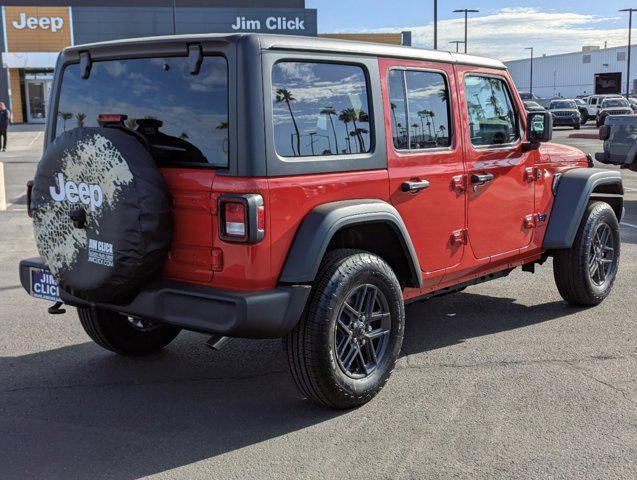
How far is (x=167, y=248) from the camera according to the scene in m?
3.83

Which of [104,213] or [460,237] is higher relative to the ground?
[104,213]

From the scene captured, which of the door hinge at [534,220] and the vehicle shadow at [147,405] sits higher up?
the door hinge at [534,220]

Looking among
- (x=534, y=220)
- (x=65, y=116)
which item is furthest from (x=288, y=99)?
(x=534, y=220)

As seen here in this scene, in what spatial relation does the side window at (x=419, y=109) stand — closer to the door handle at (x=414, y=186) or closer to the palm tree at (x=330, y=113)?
the door handle at (x=414, y=186)

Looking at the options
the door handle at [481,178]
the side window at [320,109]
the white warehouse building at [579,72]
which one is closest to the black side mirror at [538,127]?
the door handle at [481,178]

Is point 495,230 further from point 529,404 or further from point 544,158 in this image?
point 529,404

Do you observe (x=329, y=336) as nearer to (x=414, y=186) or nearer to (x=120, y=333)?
(x=414, y=186)

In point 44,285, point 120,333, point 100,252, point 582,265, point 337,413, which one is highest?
point 100,252

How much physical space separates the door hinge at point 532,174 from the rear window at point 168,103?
2685mm

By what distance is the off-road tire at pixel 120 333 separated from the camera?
4.98 metres

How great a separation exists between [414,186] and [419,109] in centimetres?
52

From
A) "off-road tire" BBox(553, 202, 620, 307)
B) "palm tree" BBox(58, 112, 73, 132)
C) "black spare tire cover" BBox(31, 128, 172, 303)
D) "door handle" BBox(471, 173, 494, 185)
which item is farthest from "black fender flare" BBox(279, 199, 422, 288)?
"off-road tire" BBox(553, 202, 620, 307)

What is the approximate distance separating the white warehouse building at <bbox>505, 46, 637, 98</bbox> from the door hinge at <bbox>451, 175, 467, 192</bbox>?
265ft

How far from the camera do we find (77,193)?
3.81 m
